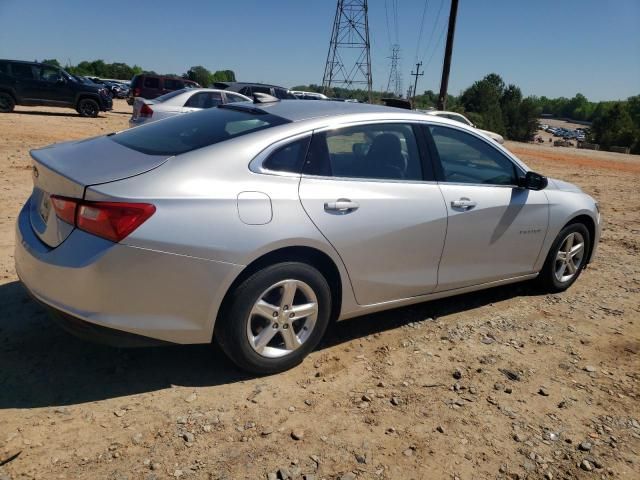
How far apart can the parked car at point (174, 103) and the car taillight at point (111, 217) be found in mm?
7811

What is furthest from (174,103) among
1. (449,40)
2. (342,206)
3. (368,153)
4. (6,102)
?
(449,40)

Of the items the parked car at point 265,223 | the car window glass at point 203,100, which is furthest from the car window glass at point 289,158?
the car window glass at point 203,100

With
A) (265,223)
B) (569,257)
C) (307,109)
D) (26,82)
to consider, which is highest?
(307,109)

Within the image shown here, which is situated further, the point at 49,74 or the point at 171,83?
the point at 171,83

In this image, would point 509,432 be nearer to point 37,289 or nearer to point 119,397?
point 119,397

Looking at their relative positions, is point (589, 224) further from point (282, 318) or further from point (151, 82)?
point (151, 82)

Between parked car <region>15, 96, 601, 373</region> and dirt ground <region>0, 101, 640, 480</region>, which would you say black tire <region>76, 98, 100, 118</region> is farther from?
parked car <region>15, 96, 601, 373</region>

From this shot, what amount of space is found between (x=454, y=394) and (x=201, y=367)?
4.95 ft

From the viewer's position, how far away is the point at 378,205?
3311 mm

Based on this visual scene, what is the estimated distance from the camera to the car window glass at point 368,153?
3.23 meters

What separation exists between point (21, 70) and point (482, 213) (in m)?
19.9

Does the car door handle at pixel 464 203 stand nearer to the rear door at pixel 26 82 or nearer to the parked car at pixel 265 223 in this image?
the parked car at pixel 265 223

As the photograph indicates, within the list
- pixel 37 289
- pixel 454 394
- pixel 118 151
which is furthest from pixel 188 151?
pixel 454 394

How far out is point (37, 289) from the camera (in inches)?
107
